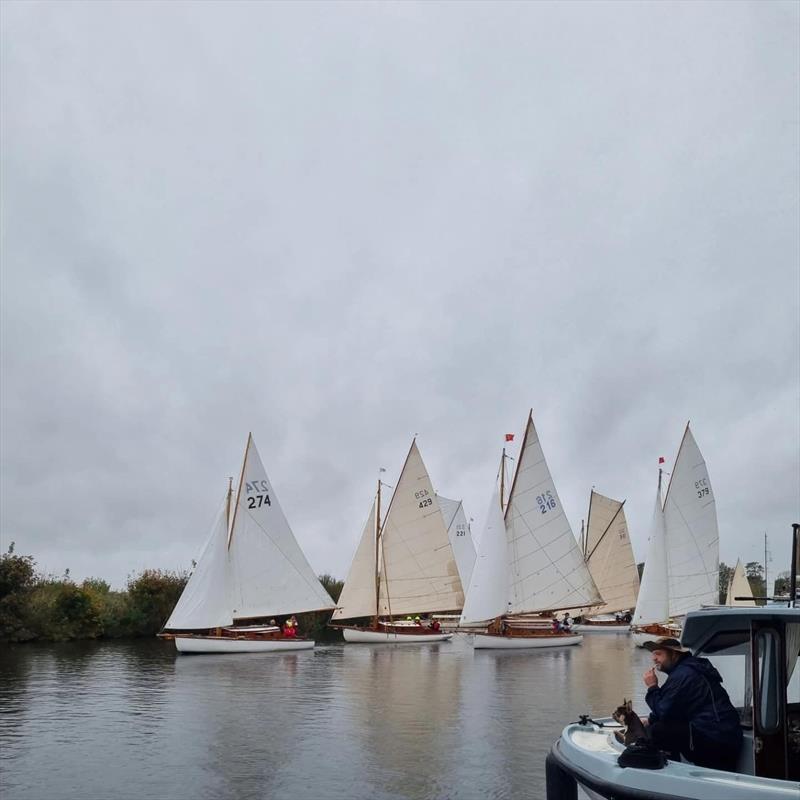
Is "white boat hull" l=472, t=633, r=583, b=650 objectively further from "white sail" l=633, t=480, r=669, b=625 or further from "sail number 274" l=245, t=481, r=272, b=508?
"sail number 274" l=245, t=481, r=272, b=508

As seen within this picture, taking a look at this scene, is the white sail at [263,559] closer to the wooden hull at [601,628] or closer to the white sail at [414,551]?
the white sail at [414,551]

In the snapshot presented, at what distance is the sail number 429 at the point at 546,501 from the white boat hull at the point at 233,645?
1715 centimetres

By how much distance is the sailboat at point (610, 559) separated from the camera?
8412cm

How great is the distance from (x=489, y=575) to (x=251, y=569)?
1469 cm

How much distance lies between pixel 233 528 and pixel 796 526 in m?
43.9

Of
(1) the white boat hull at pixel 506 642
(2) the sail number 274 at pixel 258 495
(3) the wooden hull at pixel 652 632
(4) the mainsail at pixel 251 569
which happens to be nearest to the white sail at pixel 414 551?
(1) the white boat hull at pixel 506 642

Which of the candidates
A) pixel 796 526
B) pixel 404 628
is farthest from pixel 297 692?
pixel 404 628

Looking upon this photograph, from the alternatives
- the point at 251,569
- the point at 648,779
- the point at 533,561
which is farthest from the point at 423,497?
the point at 648,779

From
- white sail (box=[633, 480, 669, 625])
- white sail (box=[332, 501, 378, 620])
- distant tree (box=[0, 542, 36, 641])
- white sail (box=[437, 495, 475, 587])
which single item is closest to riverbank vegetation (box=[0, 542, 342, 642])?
distant tree (box=[0, 542, 36, 641])

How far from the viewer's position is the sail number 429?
2234 inches

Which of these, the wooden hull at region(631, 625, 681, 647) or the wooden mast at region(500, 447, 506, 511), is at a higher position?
the wooden mast at region(500, 447, 506, 511)

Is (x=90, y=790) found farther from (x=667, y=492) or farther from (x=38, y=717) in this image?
(x=667, y=492)

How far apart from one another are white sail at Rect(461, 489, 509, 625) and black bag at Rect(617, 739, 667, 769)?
45.4 meters

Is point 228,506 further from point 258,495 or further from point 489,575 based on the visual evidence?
point 489,575
